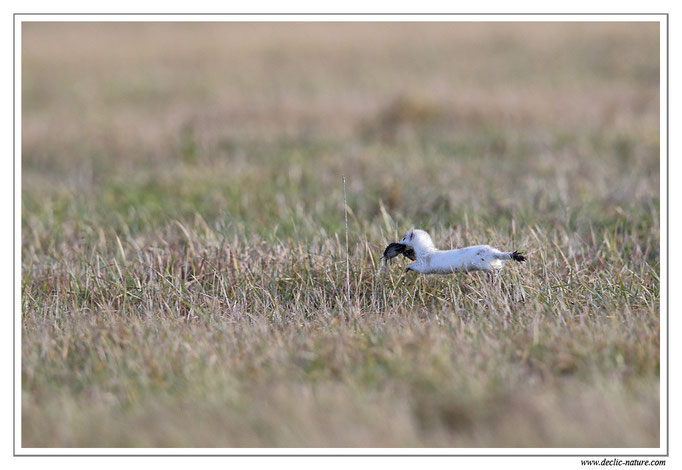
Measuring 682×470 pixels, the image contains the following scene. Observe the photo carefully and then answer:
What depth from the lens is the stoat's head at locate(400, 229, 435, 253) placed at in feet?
12.8

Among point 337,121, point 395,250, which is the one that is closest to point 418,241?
point 395,250

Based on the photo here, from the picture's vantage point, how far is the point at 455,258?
148 inches

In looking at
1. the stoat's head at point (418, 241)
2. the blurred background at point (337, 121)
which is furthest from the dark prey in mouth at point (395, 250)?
the blurred background at point (337, 121)

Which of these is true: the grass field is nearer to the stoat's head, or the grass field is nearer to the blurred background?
the blurred background

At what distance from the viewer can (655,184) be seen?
667 cm

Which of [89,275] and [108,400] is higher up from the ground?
[89,275]

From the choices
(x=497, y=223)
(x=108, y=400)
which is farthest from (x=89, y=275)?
(x=497, y=223)

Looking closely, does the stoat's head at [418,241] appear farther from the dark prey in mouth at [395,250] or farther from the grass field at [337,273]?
the grass field at [337,273]

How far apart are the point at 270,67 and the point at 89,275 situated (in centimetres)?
1066

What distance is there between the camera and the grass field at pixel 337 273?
2812 millimetres

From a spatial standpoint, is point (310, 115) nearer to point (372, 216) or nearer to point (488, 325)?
point (372, 216)

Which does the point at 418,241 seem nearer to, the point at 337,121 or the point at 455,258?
the point at 455,258

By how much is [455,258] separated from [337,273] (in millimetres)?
725

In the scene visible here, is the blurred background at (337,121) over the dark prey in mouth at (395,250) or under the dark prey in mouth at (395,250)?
over
